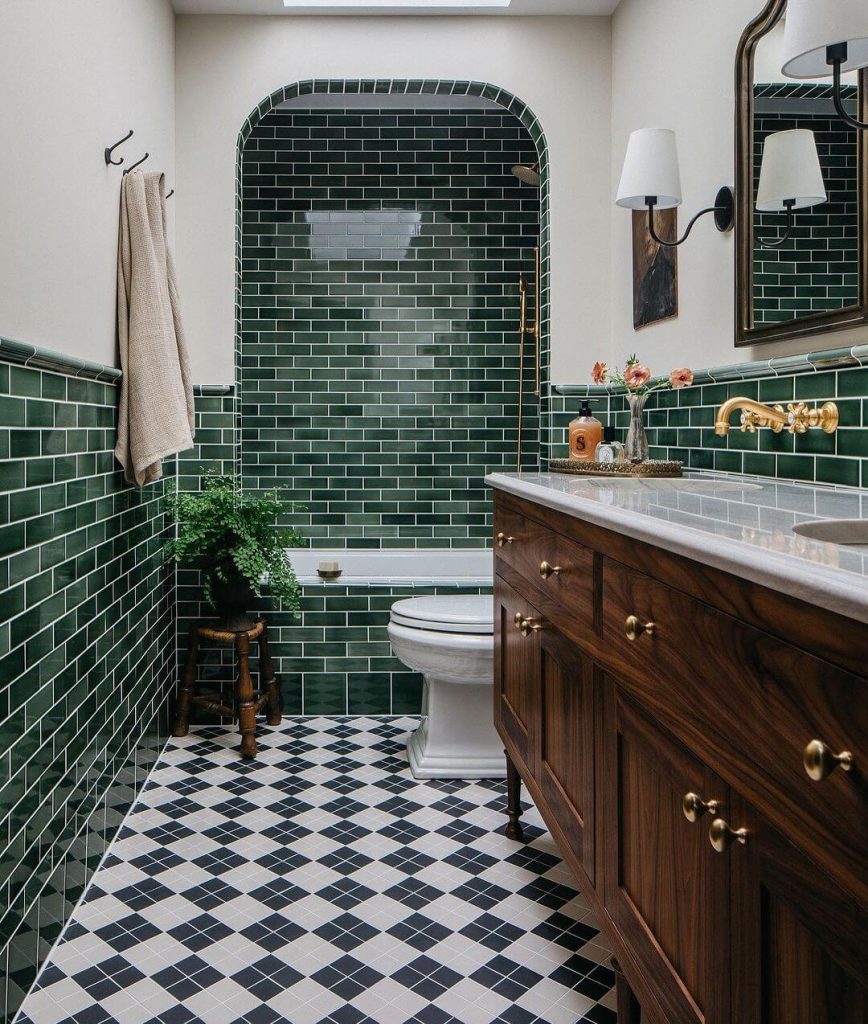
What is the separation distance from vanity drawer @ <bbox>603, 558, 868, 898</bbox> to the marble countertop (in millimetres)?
71

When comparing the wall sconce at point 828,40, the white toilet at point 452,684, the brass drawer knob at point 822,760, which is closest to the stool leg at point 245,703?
the white toilet at point 452,684

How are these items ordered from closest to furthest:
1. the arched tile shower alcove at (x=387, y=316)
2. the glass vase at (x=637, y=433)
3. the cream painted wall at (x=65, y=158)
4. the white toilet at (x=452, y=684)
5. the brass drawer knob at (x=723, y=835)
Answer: the brass drawer knob at (x=723, y=835)
the cream painted wall at (x=65, y=158)
the glass vase at (x=637, y=433)
the white toilet at (x=452, y=684)
the arched tile shower alcove at (x=387, y=316)

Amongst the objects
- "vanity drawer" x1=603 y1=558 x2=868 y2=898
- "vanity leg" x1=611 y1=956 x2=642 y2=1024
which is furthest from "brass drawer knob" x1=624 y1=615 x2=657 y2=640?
"vanity leg" x1=611 y1=956 x2=642 y2=1024

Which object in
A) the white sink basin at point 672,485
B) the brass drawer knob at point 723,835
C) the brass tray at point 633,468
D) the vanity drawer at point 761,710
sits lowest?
the brass drawer knob at point 723,835

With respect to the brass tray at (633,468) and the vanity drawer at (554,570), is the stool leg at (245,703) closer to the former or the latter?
the vanity drawer at (554,570)

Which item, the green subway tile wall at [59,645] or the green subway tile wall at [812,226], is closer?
the green subway tile wall at [59,645]

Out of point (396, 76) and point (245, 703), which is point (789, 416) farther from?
point (396, 76)

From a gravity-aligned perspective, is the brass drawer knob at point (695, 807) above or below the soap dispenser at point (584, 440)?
below

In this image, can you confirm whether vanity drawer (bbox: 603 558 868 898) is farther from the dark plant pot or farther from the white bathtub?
the white bathtub

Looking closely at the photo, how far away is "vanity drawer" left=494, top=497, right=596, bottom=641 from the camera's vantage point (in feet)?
4.93

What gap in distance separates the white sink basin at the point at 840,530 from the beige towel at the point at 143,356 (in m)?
1.79

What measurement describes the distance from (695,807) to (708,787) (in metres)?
0.03

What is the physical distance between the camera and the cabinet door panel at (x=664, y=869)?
1002 mm

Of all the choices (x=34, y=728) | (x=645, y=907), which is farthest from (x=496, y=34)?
(x=645, y=907)
